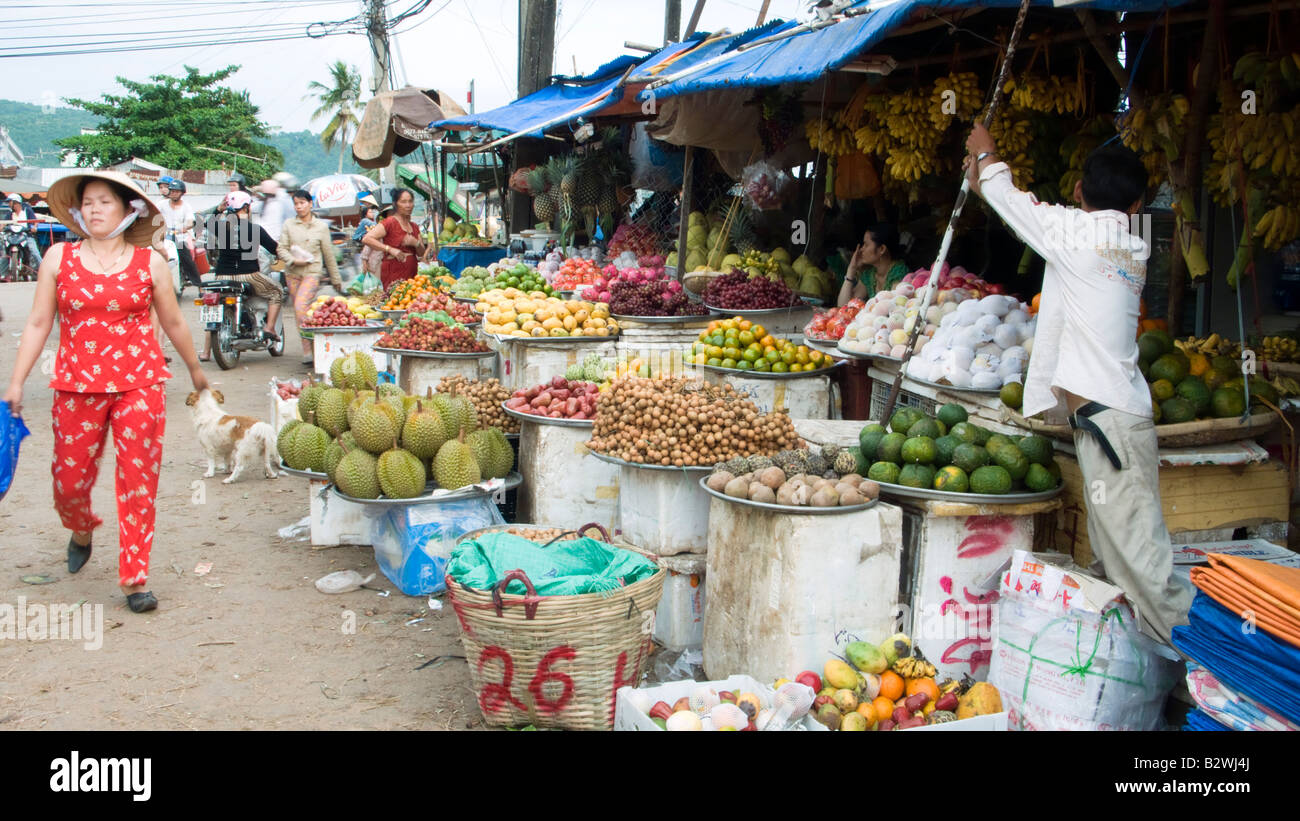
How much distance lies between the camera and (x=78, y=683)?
3.76 m

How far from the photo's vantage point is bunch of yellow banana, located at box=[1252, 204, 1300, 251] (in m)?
4.17

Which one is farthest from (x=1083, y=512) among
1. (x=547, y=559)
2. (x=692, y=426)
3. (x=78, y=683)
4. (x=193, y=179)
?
(x=193, y=179)

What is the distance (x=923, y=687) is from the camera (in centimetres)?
330

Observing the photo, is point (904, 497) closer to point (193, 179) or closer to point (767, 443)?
point (767, 443)

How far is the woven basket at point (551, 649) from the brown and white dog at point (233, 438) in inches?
162

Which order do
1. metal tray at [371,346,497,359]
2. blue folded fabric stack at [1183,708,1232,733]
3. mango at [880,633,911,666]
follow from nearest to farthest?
blue folded fabric stack at [1183,708,1232,733] < mango at [880,633,911,666] < metal tray at [371,346,497,359]

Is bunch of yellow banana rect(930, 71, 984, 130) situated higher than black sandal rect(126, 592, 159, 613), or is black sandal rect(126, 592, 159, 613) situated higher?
bunch of yellow banana rect(930, 71, 984, 130)

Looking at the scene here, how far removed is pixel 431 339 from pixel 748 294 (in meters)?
2.28

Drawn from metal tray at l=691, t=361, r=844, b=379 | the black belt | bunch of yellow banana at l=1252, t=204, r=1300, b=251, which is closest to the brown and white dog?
metal tray at l=691, t=361, r=844, b=379

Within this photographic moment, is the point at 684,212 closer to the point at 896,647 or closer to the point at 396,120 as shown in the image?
the point at 396,120

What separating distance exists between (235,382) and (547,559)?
8.40m

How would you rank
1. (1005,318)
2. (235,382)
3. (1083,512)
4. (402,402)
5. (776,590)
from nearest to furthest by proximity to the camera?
(776,590)
(1083,512)
(1005,318)
(402,402)
(235,382)

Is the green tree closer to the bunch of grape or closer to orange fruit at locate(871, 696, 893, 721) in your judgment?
the bunch of grape

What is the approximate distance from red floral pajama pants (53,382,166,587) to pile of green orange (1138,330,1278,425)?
4109 mm
